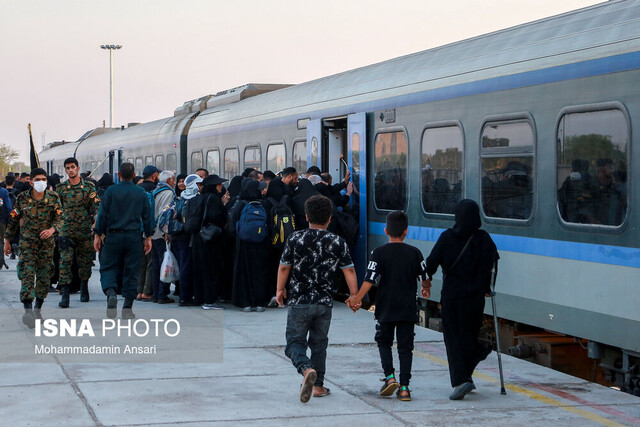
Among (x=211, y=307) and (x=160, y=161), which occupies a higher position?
(x=160, y=161)

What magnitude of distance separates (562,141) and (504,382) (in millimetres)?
2206

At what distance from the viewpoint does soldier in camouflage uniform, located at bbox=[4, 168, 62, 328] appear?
10664mm

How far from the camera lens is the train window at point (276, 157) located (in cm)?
1580

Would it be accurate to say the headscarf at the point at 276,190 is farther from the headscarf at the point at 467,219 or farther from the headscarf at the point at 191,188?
the headscarf at the point at 467,219

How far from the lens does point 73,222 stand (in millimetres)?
11984

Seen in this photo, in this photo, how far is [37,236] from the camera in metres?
10.8

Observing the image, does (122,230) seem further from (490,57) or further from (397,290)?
(397,290)

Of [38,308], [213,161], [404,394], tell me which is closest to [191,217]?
[38,308]

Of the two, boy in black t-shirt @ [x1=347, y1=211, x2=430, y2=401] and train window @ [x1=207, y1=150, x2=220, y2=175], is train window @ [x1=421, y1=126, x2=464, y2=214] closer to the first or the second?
boy in black t-shirt @ [x1=347, y1=211, x2=430, y2=401]

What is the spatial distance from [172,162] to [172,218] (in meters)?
10.9

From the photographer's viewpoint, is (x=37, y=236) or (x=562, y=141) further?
(x=37, y=236)

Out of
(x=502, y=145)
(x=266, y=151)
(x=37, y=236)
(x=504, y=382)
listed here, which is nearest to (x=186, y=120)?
(x=266, y=151)

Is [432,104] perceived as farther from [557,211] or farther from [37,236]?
[37,236]

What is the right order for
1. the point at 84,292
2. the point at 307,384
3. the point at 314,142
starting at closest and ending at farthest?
1. the point at 307,384
2. the point at 84,292
3. the point at 314,142
